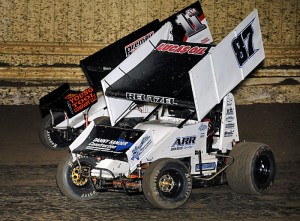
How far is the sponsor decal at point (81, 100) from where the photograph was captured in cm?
1227

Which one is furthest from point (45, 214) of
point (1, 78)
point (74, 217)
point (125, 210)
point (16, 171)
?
point (1, 78)

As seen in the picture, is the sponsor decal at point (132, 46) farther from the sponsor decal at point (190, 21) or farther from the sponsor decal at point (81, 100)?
the sponsor decal at point (81, 100)

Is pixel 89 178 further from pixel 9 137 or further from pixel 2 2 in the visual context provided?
pixel 2 2

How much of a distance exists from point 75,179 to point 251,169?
231 cm

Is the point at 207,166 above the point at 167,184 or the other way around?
above

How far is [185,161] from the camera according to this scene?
31.6 feet

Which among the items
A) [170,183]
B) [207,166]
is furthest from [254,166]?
[170,183]

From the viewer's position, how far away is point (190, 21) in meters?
13.0

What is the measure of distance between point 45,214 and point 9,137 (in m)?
5.04

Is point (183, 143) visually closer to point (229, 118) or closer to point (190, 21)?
point (229, 118)

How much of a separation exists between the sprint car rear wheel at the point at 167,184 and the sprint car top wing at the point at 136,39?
336 centimetres

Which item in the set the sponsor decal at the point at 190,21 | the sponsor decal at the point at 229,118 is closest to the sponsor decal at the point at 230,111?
the sponsor decal at the point at 229,118

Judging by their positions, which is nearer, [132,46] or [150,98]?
[150,98]

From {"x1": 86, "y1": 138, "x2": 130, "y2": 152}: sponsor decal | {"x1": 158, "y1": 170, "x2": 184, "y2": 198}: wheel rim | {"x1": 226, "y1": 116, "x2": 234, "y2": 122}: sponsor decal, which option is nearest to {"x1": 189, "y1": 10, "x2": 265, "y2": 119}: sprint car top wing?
{"x1": 226, "y1": 116, "x2": 234, "y2": 122}: sponsor decal
